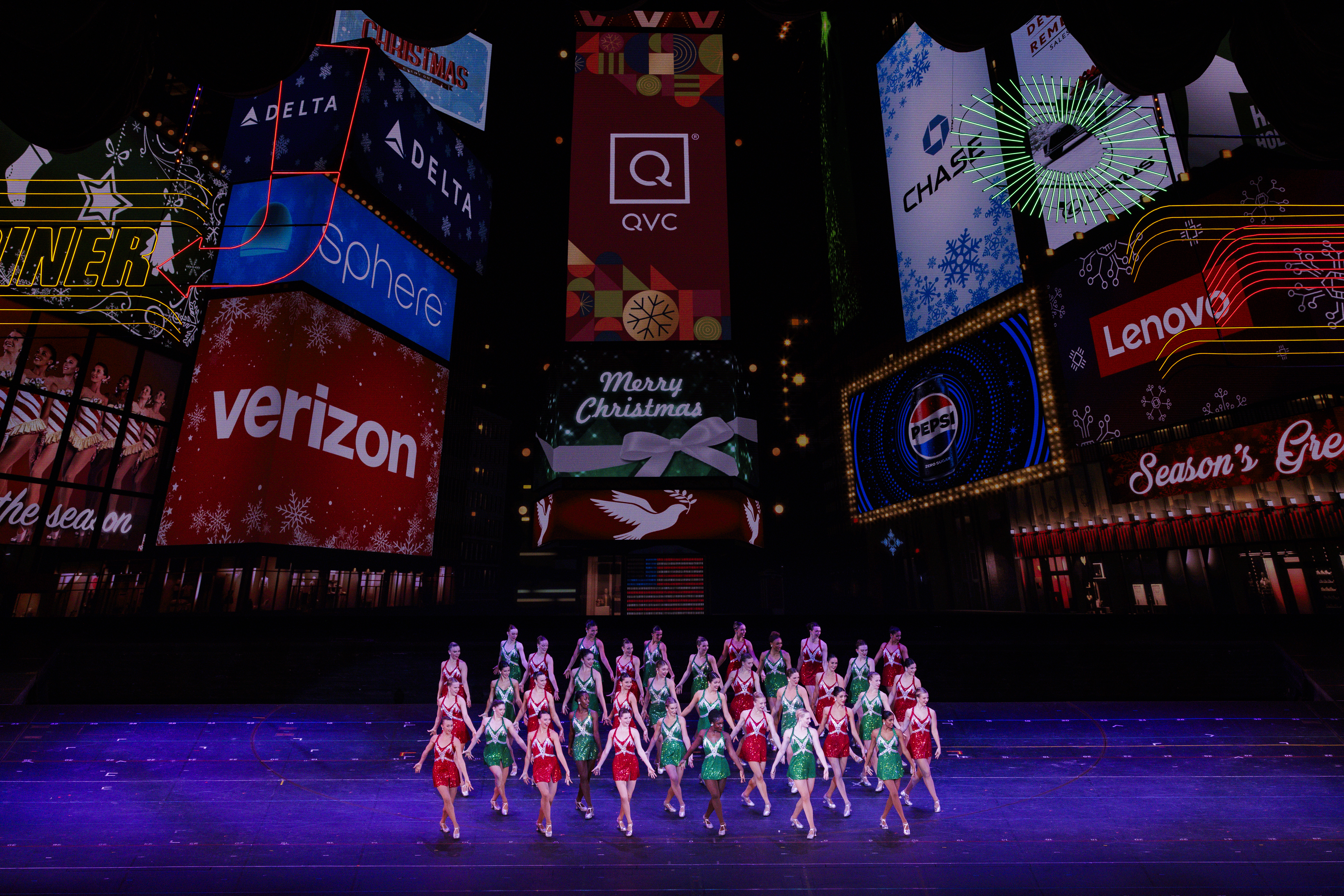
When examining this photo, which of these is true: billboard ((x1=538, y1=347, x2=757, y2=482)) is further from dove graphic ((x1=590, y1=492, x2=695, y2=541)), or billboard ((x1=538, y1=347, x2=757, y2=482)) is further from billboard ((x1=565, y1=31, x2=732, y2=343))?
billboard ((x1=565, y1=31, x2=732, y2=343))

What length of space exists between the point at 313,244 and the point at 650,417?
9.45 meters

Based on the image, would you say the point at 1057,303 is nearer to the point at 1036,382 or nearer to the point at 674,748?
the point at 1036,382

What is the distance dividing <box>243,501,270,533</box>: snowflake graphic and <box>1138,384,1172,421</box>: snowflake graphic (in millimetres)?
20364

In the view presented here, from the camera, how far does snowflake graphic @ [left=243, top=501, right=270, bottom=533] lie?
553 inches

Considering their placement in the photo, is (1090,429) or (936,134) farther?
(936,134)

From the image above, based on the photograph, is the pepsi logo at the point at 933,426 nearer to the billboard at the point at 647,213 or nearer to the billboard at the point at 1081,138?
the billboard at the point at 1081,138

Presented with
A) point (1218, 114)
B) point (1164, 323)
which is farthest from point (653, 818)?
point (1218, 114)

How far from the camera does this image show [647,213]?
17391mm

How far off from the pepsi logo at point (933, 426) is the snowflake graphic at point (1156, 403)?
549cm

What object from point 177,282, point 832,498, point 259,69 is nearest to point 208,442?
point 177,282

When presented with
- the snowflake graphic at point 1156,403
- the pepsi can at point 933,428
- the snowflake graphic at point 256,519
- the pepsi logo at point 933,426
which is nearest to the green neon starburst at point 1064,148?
the snowflake graphic at point 1156,403

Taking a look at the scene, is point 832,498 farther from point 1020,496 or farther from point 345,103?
point 345,103

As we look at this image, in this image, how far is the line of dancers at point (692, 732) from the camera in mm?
8094

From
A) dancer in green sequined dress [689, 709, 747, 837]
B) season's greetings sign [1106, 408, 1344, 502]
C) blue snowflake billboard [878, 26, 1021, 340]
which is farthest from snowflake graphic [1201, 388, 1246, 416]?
dancer in green sequined dress [689, 709, 747, 837]
